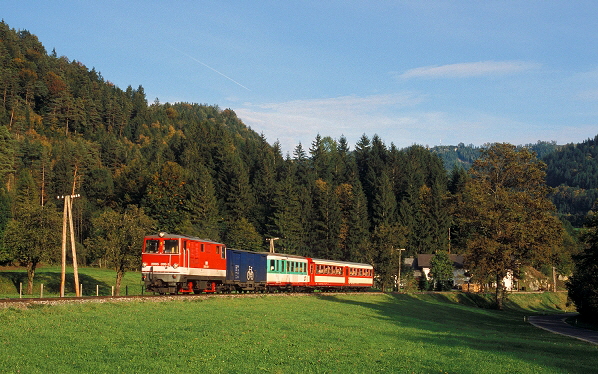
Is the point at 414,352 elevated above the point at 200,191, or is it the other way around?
the point at 200,191

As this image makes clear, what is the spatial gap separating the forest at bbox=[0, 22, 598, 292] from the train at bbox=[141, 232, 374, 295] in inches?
656

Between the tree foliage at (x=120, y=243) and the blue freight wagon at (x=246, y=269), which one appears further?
the tree foliage at (x=120, y=243)

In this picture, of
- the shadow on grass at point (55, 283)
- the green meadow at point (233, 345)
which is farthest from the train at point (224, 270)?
the shadow on grass at point (55, 283)

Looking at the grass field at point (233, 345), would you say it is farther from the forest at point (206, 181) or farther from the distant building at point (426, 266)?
the distant building at point (426, 266)

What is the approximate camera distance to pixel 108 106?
178m

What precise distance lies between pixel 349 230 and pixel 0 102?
9663 cm

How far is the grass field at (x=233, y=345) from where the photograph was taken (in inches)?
631

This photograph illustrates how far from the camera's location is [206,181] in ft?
376

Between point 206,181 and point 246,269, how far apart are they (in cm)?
6850

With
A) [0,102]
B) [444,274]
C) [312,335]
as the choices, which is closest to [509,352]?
[312,335]

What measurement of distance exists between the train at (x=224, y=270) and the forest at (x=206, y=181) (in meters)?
16.7

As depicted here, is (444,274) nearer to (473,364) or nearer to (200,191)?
(200,191)

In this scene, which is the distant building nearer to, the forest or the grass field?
the forest

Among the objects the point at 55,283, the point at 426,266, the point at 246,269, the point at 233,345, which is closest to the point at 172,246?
the point at 246,269
